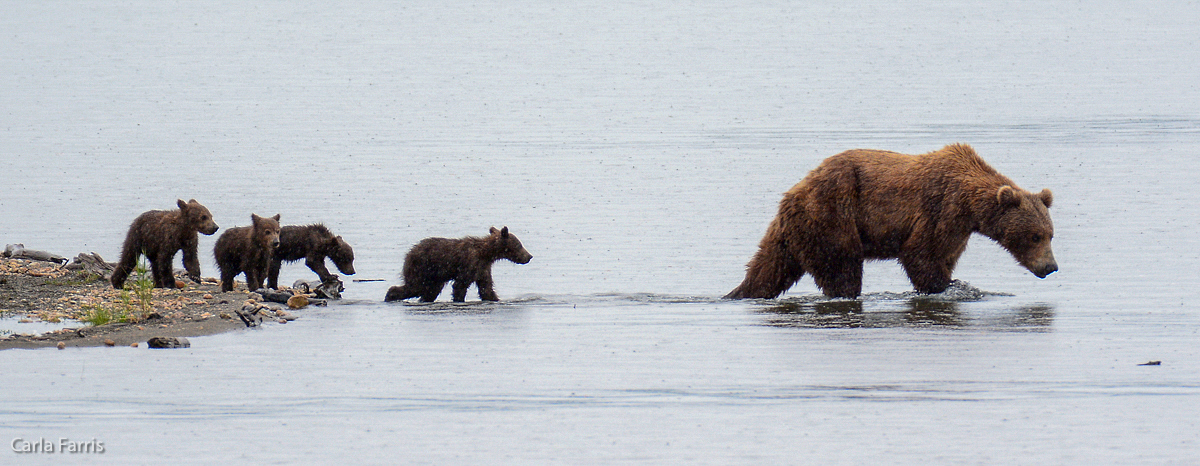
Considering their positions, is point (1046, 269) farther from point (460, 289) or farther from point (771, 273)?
point (460, 289)

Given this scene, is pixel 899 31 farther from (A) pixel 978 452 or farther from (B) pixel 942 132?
(A) pixel 978 452

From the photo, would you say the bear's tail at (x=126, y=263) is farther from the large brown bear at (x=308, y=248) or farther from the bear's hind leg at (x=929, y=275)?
the bear's hind leg at (x=929, y=275)

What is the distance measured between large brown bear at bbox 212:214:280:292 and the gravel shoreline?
0.70ft

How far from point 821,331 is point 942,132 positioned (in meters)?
17.7

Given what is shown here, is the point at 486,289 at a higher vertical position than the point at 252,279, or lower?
lower

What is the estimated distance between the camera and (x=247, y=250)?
13203mm

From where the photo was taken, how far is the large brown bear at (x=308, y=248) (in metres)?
13.6

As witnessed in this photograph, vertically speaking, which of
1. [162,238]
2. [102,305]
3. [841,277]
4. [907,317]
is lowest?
[907,317]

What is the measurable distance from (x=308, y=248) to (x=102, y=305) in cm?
227

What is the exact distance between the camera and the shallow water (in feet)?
25.4

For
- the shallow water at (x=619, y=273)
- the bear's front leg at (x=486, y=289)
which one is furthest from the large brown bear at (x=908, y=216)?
the bear's front leg at (x=486, y=289)

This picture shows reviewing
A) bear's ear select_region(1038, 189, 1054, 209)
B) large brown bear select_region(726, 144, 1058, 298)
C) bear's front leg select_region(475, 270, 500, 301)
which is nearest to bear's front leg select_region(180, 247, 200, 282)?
bear's front leg select_region(475, 270, 500, 301)

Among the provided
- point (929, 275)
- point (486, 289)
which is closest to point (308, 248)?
point (486, 289)

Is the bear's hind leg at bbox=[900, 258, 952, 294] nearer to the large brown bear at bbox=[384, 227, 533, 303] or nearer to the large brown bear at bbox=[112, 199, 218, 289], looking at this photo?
the large brown bear at bbox=[384, 227, 533, 303]
